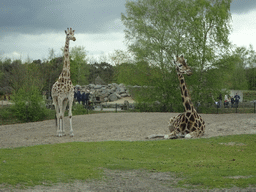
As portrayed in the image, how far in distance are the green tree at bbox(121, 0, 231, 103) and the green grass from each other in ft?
60.7

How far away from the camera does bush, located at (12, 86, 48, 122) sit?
1032 inches

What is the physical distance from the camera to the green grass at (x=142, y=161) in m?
7.82

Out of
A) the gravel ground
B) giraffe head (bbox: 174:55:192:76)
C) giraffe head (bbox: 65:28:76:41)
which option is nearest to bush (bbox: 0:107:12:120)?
the gravel ground

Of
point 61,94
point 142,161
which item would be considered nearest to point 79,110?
point 61,94

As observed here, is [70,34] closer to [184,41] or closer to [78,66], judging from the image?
[184,41]

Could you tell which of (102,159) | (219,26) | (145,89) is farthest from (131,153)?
(219,26)

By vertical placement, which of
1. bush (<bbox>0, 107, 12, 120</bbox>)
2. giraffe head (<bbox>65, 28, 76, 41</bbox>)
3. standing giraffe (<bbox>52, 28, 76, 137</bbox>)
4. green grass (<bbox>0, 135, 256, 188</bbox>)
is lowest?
green grass (<bbox>0, 135, 256, 188</bbox>)

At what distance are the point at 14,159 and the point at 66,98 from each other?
7159 mm

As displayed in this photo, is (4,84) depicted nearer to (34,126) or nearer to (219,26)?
(34,126)

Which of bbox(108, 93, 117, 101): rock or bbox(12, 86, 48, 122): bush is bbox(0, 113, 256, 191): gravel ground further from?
bbox(108, 93, 117, 101): rock

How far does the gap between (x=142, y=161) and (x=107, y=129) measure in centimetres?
1021

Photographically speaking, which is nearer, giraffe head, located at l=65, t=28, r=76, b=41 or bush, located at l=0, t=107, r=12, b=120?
giraffe head, located at l=65, t=28, r=76, b=41

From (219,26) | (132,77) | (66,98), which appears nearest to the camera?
(66,98)

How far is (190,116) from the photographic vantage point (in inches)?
596
